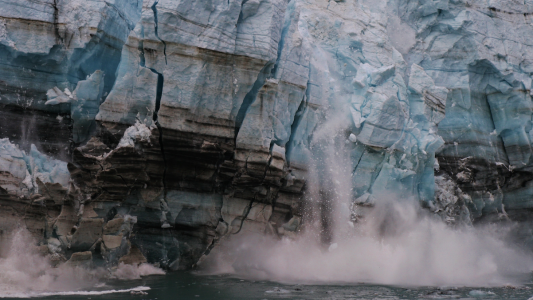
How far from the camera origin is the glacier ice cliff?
7430mm

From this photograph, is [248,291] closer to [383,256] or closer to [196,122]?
[196,122]

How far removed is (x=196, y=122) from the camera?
788cm

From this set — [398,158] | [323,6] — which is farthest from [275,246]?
[323,6]

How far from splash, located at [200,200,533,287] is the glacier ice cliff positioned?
326 millimetres

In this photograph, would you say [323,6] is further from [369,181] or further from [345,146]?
[369,181]

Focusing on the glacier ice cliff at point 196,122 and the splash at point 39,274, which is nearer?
the splash at point 39,274

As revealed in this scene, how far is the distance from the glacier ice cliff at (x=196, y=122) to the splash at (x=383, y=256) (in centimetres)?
33

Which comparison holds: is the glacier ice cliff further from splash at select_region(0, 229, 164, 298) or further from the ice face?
splash at select_region(0, 229, 164, 298)

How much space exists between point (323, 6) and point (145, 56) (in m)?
4.33

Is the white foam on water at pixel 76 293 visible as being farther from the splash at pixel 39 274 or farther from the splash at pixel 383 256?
the splash at pixel 383 256

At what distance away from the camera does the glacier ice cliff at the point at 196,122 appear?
24.4 ft

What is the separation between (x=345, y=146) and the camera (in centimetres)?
945

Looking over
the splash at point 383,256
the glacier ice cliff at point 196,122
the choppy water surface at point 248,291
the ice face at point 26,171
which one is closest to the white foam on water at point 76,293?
the choppy water surface at point 248,291

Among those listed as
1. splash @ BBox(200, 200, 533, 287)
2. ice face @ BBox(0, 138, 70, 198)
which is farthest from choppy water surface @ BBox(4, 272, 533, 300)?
ice face @ BBox(0, 138, 70, 198)
